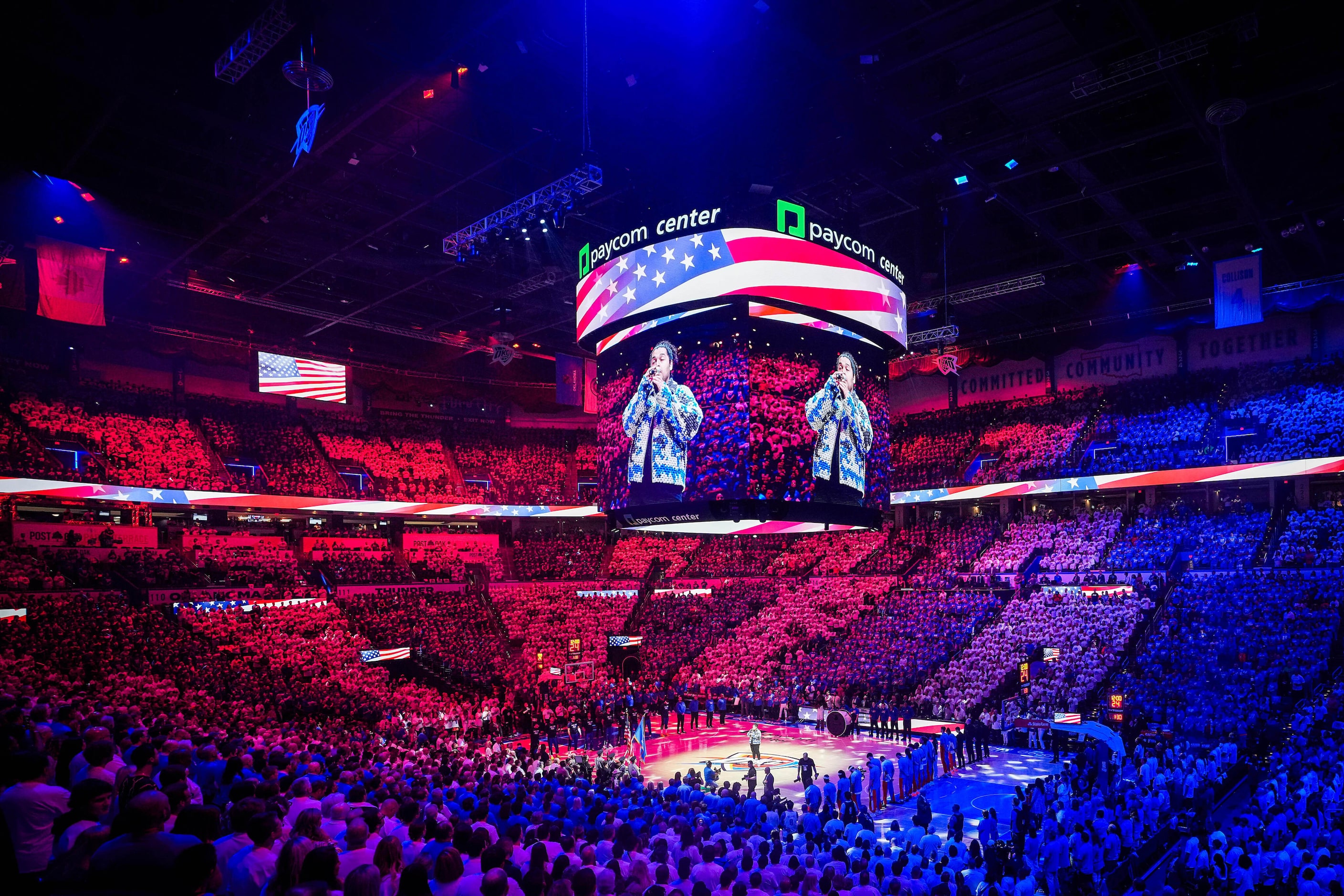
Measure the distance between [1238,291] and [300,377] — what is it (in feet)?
108

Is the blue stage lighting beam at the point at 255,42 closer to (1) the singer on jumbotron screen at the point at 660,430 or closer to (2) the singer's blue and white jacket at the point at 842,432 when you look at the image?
(1) the singer on jumbotron screen at the point at 660,430

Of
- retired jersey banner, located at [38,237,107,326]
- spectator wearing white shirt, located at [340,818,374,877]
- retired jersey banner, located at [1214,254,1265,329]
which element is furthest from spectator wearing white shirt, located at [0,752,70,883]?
retired jersey banner, located at [1214,254,1265,329]

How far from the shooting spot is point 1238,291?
23.2 meters

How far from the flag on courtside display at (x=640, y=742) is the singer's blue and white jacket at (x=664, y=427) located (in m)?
9.49

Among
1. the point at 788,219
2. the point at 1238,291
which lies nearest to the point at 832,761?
the point at 788,219

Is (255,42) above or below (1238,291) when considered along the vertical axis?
above

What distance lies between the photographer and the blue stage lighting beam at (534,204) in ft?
55.0

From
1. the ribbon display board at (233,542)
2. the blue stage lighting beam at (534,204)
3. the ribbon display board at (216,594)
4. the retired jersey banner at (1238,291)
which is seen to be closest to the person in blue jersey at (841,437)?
the blue stage lighting beam at (534,204)

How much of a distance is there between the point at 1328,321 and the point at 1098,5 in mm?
25040

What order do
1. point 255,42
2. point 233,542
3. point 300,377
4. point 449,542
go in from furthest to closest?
point 449,542, point 233,542, point 300,377, point 255,42

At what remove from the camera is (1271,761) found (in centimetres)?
1731

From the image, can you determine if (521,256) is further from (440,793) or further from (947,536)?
(947,536)

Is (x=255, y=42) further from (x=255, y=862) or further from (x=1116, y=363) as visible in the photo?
(x=1116, y=363)

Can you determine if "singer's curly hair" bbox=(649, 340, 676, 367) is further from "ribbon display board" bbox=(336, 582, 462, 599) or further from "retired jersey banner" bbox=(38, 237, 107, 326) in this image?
"ribbon display board" bbox=(336, 582, 462, 599)
